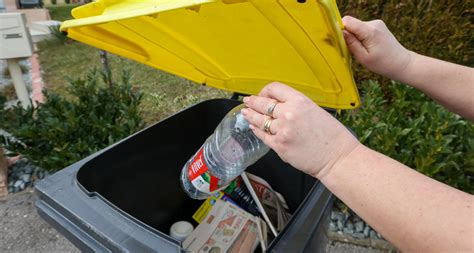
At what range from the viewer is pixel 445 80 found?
1092 millimetres

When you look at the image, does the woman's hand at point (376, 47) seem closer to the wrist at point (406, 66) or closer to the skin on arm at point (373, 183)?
the wrist at point (406, 66)

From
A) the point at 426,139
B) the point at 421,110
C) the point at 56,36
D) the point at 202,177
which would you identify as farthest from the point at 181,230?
the point at 56,36

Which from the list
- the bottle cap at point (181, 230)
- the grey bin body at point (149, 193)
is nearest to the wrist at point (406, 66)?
the grey bin body at point (149, 193)

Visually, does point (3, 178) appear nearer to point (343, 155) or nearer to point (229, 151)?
point (229, 151)

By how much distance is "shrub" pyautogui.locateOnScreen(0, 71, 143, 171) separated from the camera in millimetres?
2273

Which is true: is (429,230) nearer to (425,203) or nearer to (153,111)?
(425,203)

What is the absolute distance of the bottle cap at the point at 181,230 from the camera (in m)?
1.30

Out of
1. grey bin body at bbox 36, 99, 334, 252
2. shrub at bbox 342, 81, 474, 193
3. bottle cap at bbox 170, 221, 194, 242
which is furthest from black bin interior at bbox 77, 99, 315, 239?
shrub at bbox 342, 81, 474, 193

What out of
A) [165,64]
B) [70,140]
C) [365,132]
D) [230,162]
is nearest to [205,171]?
[230,162]

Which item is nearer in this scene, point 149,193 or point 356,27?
point 356,27

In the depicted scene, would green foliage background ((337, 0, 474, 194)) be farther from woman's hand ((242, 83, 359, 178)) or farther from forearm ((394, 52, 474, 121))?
woman's hand ((242, 83, 359, 178))

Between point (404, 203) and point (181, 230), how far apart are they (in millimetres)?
949

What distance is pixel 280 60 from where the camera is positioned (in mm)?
1108

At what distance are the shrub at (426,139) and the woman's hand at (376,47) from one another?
103 centimetres
